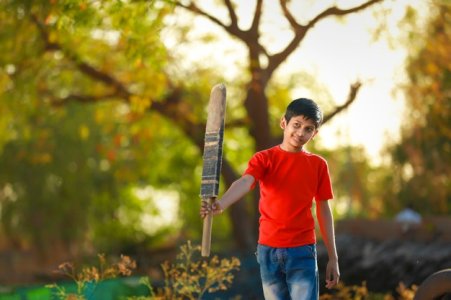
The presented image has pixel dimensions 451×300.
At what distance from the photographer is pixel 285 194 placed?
5430 mm

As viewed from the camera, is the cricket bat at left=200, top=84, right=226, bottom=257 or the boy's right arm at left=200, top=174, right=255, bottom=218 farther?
the cricket bat at left=200, top=84, right=226, bottom=257

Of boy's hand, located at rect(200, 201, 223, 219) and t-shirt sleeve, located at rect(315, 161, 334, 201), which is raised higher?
t-shirt sleeve, located at rect(315, 161, 334, 201)

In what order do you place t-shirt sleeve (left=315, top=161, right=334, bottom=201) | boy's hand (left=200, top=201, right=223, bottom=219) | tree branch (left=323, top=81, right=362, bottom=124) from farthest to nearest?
1. tree branch (left=323, top=81, right=362, bottom=124)
2. t-shirt sleeve (left=315, top=161, right=334, bottom=201)
3. boy's hand (left=200, top=201, right=223, bottom=219)

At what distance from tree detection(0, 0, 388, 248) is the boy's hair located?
6590 mm

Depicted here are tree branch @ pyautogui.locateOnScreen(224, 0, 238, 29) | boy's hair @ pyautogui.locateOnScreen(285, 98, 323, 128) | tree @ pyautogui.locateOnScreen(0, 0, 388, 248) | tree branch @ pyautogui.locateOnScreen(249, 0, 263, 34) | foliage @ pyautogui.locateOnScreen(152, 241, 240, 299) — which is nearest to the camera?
boy's hair @ pyautogui.locateOnScreen(285, 98, 323, 128)

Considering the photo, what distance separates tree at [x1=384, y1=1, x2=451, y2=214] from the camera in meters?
20.5

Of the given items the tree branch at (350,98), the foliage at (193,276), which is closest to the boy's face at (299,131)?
the foliage at (193,276)

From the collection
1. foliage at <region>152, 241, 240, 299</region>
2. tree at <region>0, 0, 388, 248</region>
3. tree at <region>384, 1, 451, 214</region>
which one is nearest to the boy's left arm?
foliage at <region>152, 241, 240, 299</region>

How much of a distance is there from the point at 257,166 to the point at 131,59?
881 cm

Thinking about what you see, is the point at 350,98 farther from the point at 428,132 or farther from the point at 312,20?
the point at 428,132

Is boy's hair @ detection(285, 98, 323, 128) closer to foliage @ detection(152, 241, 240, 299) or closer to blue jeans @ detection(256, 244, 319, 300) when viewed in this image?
blue jeans @ detection(256, 244, 319, 300)

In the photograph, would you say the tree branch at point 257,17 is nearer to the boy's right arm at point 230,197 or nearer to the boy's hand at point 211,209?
the boy's right arm at point 230,197

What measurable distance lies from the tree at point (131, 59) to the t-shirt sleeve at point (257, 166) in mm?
6573

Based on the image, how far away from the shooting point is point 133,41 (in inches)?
546
